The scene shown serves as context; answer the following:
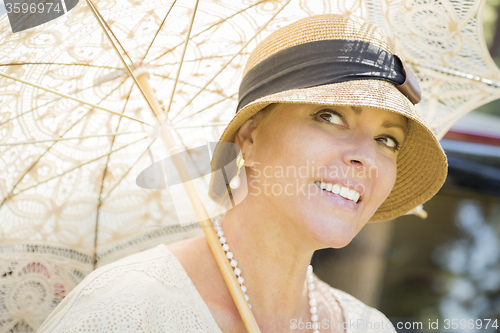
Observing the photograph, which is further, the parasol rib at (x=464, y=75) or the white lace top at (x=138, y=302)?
the parasol rib at (x=464, y=75)

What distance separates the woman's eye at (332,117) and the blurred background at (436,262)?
8.05ft

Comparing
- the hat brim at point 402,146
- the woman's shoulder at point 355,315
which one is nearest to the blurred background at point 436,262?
the woman's shoulder at point 355,315

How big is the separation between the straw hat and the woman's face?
0.11 meters

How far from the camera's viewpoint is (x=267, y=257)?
185 cm

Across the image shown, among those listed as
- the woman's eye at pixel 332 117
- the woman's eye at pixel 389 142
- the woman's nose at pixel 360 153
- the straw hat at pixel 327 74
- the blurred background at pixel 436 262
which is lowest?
the blurred background at pixel 436 262


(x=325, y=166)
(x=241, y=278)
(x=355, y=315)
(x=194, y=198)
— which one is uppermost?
(x=325, y=166)

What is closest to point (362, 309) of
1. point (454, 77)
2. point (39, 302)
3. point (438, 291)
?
point (454, 77)

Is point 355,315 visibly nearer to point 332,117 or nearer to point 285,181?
point 285,181

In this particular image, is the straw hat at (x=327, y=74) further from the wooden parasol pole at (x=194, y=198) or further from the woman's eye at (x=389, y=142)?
the wooden parasol pole at (x=194, y=198)

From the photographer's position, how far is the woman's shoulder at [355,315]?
221 cm

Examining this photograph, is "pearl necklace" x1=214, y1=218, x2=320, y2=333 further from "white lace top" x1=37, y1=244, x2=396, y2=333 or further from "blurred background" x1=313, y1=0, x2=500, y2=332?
"blurred background" x1=313, y1=0, x2=500, y2=332

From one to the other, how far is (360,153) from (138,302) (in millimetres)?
1024

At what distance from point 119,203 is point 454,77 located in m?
1.81

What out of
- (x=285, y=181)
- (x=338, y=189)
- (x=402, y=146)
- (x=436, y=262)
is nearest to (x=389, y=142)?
(x=402, y=146)
